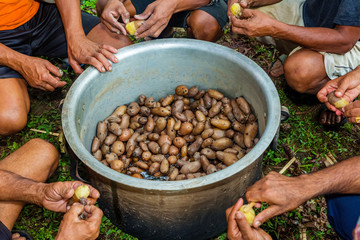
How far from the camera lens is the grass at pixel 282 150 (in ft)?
7.41

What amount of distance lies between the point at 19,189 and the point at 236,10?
189 cm

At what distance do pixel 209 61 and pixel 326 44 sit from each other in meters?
0.85

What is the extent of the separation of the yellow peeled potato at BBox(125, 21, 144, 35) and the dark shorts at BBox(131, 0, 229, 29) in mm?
552

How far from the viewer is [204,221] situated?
1950mm

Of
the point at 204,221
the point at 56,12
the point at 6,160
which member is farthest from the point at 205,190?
the point at 56,12

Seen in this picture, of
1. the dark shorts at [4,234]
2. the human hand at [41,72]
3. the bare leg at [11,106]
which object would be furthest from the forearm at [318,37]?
the dark shorts at [4,234]

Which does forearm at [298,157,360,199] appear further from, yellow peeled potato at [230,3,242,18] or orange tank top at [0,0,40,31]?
orange tank top at [0,0,40,31]

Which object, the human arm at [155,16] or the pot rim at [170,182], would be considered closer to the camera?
the pot rim at [170,182]

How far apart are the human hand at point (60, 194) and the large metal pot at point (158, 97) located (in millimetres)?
117

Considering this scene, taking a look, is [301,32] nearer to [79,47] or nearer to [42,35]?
[79,47]

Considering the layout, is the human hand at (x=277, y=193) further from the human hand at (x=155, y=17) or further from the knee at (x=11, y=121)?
the knee at (x=11, y=121)

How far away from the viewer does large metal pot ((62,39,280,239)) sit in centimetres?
171

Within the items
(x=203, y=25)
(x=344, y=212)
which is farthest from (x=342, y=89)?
(x=203, y=25)

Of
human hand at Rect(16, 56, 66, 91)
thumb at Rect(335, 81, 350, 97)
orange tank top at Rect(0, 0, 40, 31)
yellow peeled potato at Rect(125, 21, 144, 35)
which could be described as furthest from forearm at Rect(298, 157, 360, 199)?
orange tank top at Rect(0, 0, 40, 31)
